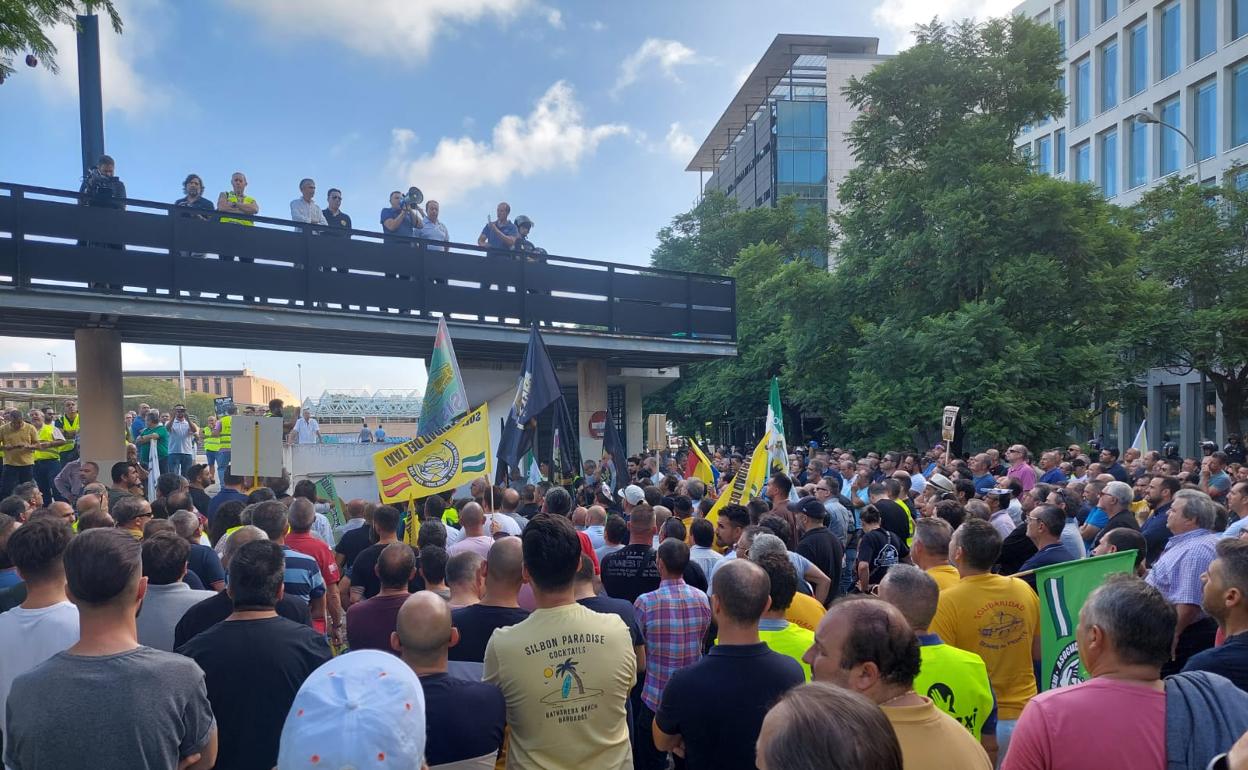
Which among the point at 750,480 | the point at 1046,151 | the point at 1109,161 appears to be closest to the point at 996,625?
the point at 750,480

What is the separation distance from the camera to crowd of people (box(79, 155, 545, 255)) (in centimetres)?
1234

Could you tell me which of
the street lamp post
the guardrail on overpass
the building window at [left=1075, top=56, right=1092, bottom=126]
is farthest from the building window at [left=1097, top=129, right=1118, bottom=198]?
the guardrail on overpass

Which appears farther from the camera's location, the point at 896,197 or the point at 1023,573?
the point at 896,197

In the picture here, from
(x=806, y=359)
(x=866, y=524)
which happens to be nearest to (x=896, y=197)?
(x=806, y=359)

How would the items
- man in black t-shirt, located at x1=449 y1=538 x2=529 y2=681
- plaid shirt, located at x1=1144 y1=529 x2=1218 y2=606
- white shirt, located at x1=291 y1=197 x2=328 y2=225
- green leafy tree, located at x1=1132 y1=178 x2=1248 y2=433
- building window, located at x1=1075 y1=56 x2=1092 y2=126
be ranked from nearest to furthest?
man in black t-shirt, located at x1=449 y1=538 x2=529 y2=681 → plaid shirt, located at x1=1144 y1=529 x2=1218 y2=606 → white shirt, located at x1=291 y1=197 x2=328 y2=225 → green leafy tree, located at x1=1132 y1=178 x2=1248 y2=433 → building window, located at x1=1075 y1=56 x2=1092 y2=126

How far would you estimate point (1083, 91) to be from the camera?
45844 mm

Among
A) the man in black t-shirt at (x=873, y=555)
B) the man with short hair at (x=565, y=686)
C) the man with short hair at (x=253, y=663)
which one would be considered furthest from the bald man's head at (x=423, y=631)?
the man in black t-shirt at (x=873, y=555)

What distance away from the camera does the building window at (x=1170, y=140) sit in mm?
38750

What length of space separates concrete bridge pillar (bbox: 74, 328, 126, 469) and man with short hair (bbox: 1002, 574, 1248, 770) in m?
13.5

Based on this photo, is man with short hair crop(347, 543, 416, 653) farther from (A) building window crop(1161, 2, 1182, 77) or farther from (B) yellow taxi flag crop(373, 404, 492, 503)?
(A) building window crop(1161, 2, 1182, 77)

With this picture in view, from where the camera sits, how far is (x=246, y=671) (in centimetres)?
330

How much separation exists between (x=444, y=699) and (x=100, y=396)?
12333 mm

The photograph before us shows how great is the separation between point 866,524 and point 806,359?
62.8 ft

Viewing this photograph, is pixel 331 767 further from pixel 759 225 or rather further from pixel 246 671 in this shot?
pixel 759 225
